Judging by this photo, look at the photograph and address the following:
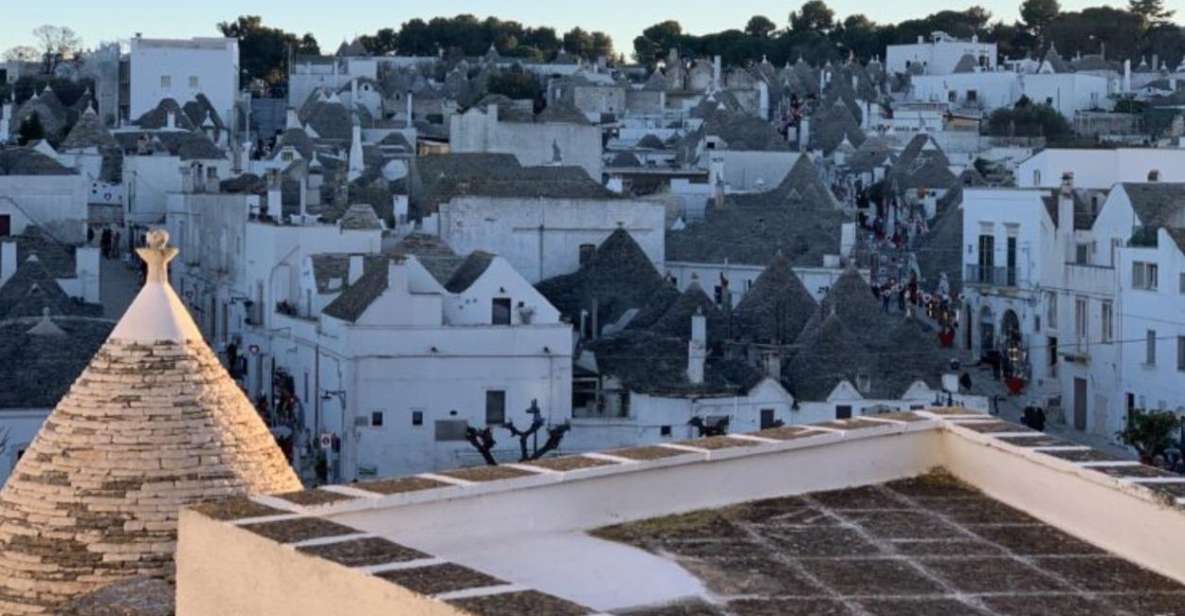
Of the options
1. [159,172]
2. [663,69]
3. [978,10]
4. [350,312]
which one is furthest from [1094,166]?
[978,10]

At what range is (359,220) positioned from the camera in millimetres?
49344

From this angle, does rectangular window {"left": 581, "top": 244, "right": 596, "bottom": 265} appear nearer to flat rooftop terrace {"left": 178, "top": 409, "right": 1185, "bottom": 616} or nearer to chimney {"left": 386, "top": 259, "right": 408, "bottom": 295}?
chimney {"left": 386, "top": 259, "right": 408, "bottom": 295}

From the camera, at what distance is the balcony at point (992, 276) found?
5244cm

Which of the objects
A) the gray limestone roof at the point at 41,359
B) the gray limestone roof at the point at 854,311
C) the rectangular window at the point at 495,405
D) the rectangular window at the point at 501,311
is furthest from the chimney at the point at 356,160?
Result: the gray limestone roof at the point at 41,359

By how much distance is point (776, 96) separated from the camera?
118125 millimetres

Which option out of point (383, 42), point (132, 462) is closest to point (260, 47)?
point (383, 42)

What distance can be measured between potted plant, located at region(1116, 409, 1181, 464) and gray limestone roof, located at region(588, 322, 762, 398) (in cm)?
618

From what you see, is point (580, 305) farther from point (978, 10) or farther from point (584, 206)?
point (978, 10)

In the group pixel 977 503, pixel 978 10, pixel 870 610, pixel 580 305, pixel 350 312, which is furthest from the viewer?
pixel 978 10

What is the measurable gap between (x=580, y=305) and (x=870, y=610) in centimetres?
3936

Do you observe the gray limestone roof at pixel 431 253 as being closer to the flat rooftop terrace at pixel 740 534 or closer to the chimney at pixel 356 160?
the chimney at pixel 356 160

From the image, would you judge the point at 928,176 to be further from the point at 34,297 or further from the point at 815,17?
the point at 815,17

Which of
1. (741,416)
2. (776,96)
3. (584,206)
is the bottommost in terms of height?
(741,416)

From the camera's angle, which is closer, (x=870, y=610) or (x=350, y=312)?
(x=870, y=610)
